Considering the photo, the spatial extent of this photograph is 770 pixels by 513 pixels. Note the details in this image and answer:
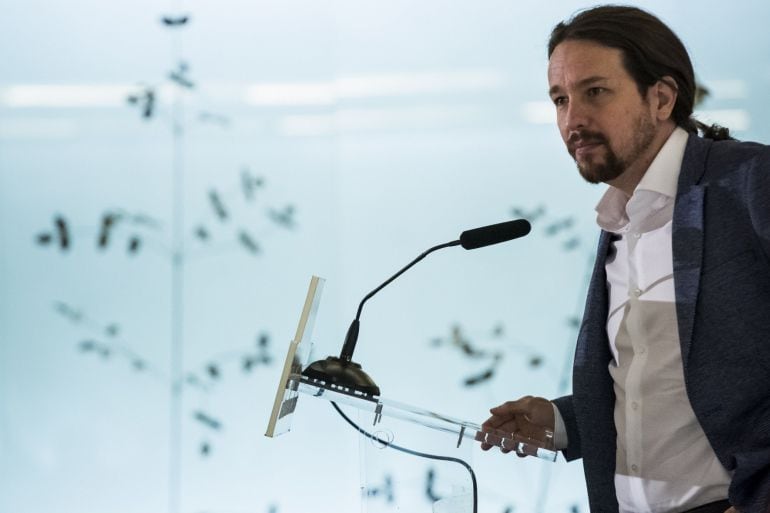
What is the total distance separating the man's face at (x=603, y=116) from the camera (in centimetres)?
163

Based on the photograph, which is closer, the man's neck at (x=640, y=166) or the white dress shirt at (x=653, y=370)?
the white dress shirt at (x=653, y=370)

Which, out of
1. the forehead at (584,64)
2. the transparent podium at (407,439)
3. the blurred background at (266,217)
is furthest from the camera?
the blurred background at (266,217)

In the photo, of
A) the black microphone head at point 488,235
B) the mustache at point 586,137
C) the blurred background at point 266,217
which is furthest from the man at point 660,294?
the blurred background at point 266,217

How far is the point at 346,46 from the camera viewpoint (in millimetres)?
3074

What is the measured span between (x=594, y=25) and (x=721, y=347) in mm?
699

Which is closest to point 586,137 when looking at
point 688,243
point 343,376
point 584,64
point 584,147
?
point 584,147

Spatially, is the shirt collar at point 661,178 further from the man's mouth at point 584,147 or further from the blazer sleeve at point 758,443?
the blazer sleeve at point 758,443

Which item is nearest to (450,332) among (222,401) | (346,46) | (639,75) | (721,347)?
(222,401)

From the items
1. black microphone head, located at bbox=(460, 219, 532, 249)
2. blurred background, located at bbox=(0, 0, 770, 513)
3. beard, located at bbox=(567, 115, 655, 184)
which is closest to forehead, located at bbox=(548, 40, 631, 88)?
beard, located at bbox=(567, 115, 655, 184)

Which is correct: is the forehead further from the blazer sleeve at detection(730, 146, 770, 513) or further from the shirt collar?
the blazer sleeve at detection(730, 146, 770, 513)

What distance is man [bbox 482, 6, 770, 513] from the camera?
132cm

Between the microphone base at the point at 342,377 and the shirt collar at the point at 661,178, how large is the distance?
23.6 inches

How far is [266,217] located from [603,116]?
5.43 feet

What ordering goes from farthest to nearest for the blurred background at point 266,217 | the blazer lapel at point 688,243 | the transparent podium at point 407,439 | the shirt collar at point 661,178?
the blurred background at point 266,217 < the shirt collar at point 661,178 < the blazer lapel at point 688,243 < the transparent podium at point 407,439
